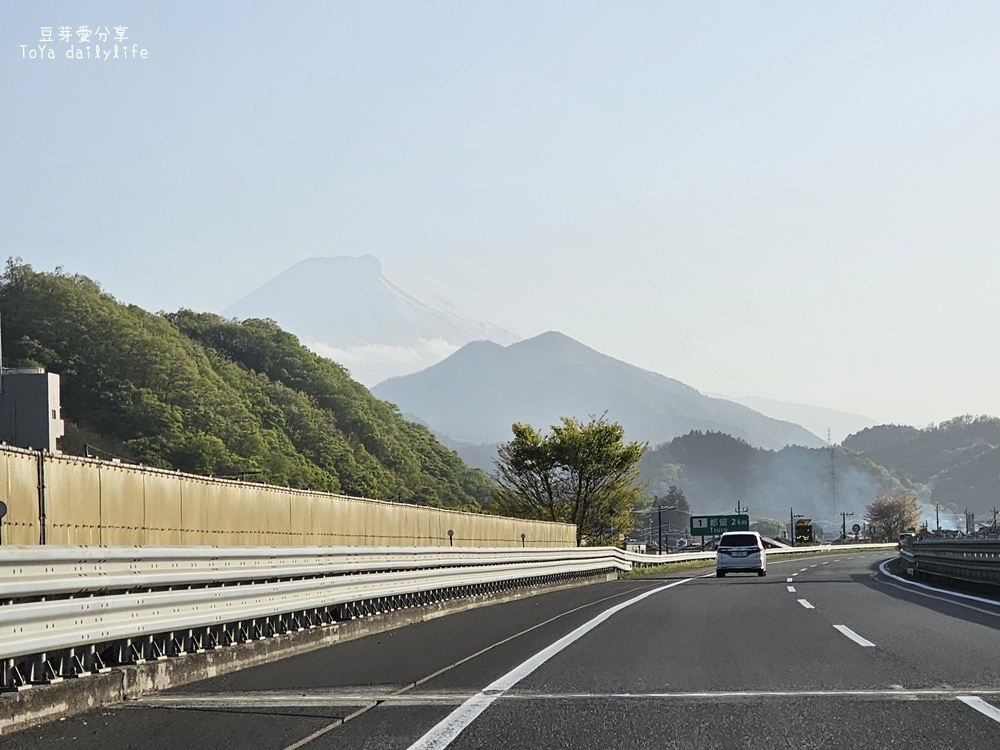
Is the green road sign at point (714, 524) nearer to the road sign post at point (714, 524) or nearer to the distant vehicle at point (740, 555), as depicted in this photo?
the road sign post at point (714, 524)

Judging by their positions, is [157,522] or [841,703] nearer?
[841,703]

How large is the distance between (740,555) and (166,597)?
32.4 metres

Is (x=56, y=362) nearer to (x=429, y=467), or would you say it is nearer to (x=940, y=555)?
(x=429, y=467)

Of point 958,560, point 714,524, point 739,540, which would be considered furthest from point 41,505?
point 714,524

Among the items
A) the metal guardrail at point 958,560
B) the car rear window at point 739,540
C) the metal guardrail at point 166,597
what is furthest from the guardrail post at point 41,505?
the car rear window at point 739,540

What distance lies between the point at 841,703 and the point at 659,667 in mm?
2582

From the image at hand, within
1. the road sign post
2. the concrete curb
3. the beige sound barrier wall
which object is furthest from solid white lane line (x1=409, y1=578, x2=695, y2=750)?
the road sign post

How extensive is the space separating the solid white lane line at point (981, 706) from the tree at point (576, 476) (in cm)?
6396

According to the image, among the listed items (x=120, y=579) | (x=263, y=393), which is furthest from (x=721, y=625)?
(x=263, y=393)

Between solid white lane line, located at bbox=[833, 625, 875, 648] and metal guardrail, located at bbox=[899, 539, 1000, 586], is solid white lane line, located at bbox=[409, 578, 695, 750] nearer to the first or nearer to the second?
solid white lane line, located at bbox=[833, 625, 875, 648]

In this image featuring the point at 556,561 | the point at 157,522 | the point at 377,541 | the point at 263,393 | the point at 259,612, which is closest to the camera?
the point at 259,612

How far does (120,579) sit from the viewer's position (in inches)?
344

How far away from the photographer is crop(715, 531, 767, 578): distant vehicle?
39500 millimetres

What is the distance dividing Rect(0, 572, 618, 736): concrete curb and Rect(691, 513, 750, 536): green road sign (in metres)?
90.9
